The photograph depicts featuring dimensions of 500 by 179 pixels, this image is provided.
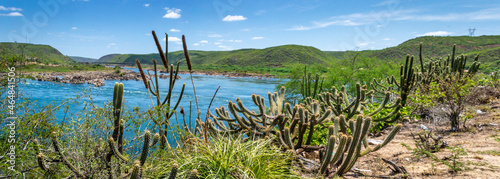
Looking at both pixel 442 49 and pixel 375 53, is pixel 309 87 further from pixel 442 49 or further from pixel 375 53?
pixel 442 49

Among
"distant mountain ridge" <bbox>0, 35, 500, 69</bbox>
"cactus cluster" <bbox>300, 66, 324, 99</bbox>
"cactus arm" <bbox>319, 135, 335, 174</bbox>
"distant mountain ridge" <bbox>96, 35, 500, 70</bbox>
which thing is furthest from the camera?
"distant mountain ridge" <bbox>96, 35, 500, 70</bbox>

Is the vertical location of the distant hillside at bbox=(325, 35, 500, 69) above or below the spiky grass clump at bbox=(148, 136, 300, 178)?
above

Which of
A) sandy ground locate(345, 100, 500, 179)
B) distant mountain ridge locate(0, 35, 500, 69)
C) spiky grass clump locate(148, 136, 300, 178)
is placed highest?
distant mountain ridge locate(0, 35, 500, 69)

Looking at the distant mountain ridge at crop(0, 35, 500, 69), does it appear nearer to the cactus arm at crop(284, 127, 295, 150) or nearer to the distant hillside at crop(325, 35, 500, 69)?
the distant hillside at crop(325, 35, 500, 69)

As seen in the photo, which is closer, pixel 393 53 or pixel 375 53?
pixel 375 53

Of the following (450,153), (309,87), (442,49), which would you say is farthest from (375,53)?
(450,153)

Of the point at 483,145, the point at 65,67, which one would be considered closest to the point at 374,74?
the point at 483,145

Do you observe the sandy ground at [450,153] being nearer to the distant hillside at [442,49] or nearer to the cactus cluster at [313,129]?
the cactus cluster at [313,129]

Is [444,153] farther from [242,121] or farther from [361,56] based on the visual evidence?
[361,56]

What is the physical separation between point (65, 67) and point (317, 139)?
1624 inches

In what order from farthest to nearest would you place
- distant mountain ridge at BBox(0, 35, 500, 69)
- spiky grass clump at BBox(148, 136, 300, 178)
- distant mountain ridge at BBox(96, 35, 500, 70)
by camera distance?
1. distant mountain ridge at BBox(96, 35, 500, 70)
2. distant mountain ridge at BBox(0, 35, 500, 69)
3. spiky grass clump at BBox(148, 136, 300, 178)

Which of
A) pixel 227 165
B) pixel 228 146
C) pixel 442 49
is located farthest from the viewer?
pixel 442 49

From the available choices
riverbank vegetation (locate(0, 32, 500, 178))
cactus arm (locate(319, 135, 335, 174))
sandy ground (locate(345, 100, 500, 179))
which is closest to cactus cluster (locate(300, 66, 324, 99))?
riverbank vegetation (locate(0, 32, 500, 178))

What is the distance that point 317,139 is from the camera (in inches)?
197
